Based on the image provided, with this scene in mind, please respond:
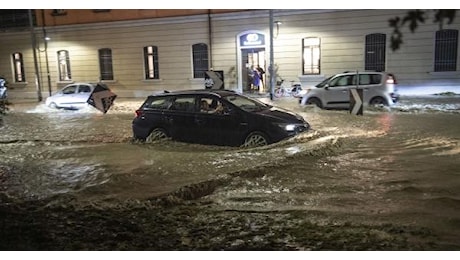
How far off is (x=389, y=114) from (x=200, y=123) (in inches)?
318

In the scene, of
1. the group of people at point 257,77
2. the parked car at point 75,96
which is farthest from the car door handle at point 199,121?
the group of people at point 257,77

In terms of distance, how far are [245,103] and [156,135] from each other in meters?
2.41

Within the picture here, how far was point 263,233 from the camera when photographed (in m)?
5.28

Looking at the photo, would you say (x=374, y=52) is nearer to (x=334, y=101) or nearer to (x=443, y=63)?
(x=443, y=63)

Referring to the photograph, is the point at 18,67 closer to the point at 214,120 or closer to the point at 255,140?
the point at 214,120

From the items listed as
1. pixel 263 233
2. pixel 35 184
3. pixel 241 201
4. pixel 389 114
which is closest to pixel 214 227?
pixel 263 233

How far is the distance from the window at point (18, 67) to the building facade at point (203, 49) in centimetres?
6

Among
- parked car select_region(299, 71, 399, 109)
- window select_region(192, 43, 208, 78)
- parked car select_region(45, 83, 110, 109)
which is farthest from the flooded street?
window select_region(192, 43, 208, 78)

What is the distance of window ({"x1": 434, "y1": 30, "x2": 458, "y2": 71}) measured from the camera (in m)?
19.6

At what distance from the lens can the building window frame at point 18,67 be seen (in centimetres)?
2950

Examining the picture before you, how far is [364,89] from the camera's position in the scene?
16.9 meters

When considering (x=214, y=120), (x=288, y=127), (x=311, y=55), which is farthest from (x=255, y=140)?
(x=311, y=55)

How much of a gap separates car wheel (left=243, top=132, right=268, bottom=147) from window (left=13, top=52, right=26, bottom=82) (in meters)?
24.0

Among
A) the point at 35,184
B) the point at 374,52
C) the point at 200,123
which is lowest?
the point at 35,184
